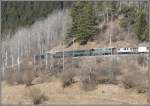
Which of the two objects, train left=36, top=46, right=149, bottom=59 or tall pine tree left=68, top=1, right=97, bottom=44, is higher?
tall pine tree left=68, top=1, right=97, bottom=44

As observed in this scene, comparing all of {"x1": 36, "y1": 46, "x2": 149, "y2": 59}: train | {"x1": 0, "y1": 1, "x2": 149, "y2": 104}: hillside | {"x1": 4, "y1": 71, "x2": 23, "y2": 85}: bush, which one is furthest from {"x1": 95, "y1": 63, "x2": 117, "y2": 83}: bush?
{"x1": 4, "y1": 71, "x2": 23, "y2": 85}: bush

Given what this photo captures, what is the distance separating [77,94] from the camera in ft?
148

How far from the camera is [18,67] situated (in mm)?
64375

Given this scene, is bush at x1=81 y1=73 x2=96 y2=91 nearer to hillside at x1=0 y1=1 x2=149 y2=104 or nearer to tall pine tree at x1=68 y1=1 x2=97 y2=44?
hillside at x1=0 y1=1 x2=149 y2=104

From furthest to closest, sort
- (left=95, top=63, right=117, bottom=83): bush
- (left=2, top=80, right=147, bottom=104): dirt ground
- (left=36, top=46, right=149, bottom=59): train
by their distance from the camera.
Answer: (left=36, top=46, right=149, bottom=59): train → (left=95, top=63, right=117, bottom=83): bush → (left=2, top=80, right=147, bottom=104): dirt ground

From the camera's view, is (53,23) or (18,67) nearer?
(18,67)

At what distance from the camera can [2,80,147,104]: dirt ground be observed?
129 ft

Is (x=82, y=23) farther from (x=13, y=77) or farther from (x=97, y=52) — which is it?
(x=13, y=77)

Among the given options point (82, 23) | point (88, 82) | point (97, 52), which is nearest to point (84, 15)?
point (82, 23)

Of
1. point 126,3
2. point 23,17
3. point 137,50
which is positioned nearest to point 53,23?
point 23,17

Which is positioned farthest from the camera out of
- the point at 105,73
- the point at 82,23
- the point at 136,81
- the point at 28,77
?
the point at 82,23

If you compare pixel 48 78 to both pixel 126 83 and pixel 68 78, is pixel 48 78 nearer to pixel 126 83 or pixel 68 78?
pixel 68 78

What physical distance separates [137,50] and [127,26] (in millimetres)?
14614

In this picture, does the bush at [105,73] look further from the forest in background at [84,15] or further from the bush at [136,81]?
the forest in background at [84,15]
